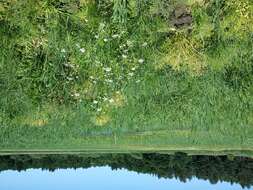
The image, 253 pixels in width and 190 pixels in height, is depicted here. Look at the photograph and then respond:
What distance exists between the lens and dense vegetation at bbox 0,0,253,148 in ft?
15.7

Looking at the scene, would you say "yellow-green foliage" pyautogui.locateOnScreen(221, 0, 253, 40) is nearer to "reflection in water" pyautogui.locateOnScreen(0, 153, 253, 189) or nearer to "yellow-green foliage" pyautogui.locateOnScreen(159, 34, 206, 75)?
"yellow-green foliage" pyautogui.locateOnScreen(159, 34, 206, 75)

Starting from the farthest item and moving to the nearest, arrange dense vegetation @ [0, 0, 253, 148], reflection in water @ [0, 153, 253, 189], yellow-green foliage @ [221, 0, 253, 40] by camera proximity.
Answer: reflection in water @ [0, 153, 253, 189], dense vegetation @ [0, 0, 253, 148], yellow-green foliage @ [221, 0, 253, 40]

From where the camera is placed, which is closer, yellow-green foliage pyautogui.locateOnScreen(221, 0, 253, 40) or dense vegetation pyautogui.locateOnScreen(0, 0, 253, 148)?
yellow-green foliage pyautogui.locateOnScreen(221, 0, 253, 40)

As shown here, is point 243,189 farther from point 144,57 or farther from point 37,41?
point 37,41

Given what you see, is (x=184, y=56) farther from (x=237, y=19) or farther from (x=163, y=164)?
(x=163, y=164)

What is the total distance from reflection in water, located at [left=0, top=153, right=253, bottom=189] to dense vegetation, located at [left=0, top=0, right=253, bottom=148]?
146 millimetres

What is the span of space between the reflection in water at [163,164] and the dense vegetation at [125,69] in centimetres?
15

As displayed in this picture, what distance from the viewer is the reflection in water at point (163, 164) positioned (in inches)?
203

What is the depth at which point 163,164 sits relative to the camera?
5.21 metres

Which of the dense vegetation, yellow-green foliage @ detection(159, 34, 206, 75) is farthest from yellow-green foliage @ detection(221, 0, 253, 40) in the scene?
yellow-green foliage @ detection(159, 34, 206, 75)

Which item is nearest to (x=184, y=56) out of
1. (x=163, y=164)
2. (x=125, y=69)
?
(x=125, y=69)

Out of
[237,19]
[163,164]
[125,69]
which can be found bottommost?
[163,164]

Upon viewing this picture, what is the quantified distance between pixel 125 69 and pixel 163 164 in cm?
86

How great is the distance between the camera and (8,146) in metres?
5.27
